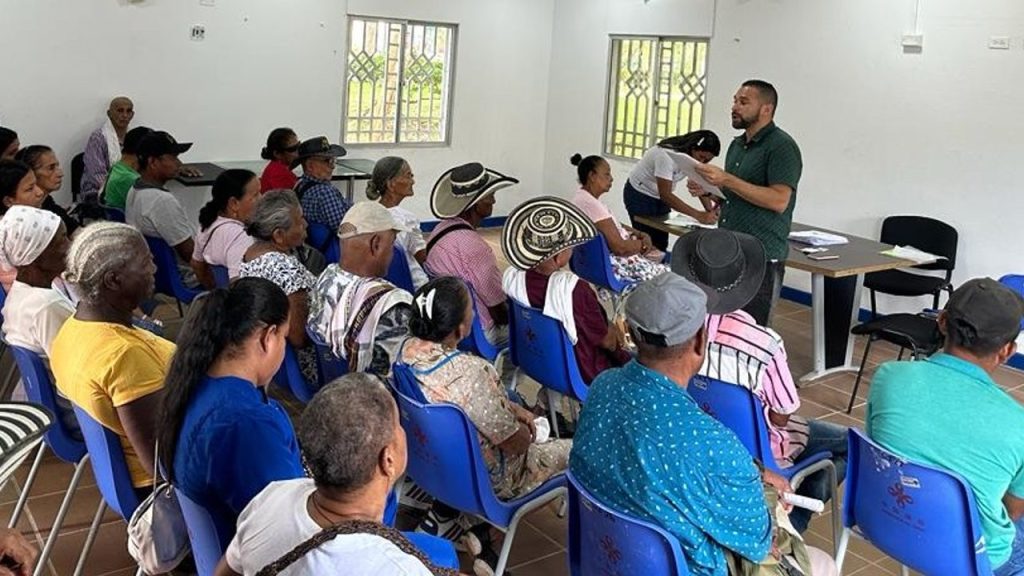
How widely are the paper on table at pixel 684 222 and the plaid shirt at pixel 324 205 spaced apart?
1.88m

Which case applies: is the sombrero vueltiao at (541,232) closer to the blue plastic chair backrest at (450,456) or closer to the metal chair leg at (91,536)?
the blue plastic chair backrest at (450,456)

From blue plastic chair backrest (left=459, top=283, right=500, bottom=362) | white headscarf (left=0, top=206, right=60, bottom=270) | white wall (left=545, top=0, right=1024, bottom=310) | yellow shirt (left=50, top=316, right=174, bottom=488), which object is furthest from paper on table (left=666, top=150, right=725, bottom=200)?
yellow shirt (left=50, top=316, right=174, bottom=488)

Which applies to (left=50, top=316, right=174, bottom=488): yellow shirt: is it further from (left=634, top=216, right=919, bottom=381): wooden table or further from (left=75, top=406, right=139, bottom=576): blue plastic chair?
(left=634, top=216, right=919, bottom=381): wooden table

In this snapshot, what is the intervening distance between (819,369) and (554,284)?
248 centimetres

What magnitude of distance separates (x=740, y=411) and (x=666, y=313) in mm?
887

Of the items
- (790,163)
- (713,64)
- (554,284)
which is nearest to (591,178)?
(790,163)

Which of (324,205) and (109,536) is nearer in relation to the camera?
(109,536)

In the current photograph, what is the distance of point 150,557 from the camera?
2.27 meters

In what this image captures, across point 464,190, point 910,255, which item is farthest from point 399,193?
point 910,255

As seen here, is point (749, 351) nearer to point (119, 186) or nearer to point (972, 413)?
point (972, 413)

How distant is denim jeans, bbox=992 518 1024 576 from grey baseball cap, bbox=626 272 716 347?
3.37 ft

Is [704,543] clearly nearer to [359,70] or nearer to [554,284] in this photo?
[554,284]

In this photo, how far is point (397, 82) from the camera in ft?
29.8

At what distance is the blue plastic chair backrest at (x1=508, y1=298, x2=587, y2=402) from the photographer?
142 inches
